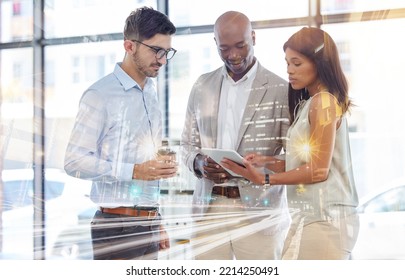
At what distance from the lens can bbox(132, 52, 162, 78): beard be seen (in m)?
2.05

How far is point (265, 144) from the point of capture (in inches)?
76.7

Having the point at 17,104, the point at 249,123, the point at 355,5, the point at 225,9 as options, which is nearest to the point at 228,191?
the point at 249,123

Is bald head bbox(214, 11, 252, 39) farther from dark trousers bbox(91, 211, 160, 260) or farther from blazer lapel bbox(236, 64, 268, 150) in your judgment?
dark trousers bbox(91, 211, 160, 260)


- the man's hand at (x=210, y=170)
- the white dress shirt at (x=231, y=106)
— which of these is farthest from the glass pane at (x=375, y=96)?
the man's hand at (x=210, y=170)

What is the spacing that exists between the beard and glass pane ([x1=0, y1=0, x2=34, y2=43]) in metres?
0.51

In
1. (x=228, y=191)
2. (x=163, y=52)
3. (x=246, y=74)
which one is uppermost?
(x=163, y=52)

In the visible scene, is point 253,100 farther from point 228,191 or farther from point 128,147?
point 128,147

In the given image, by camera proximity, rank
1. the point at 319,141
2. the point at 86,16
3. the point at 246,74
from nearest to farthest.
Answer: the point at 319,141
the point at 246,74
the point at 86,16

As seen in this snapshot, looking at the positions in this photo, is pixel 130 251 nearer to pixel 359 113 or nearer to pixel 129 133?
pixel 129 133

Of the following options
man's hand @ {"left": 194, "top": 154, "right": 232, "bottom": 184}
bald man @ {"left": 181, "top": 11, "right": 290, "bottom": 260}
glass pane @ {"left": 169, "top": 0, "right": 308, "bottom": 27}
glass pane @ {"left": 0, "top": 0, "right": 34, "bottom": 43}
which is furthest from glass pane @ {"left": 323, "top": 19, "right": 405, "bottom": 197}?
glass pane @ {"left": 0, "top": 0, "right": 34, "bottom": 43}

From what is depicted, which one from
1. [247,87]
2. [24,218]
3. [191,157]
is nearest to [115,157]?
[191,157]

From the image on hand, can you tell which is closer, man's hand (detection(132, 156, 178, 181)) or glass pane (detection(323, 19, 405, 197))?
glass pane (detection(323, 19, 405, 197))

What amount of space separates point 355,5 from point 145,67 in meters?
0.91

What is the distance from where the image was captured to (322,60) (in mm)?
1916
